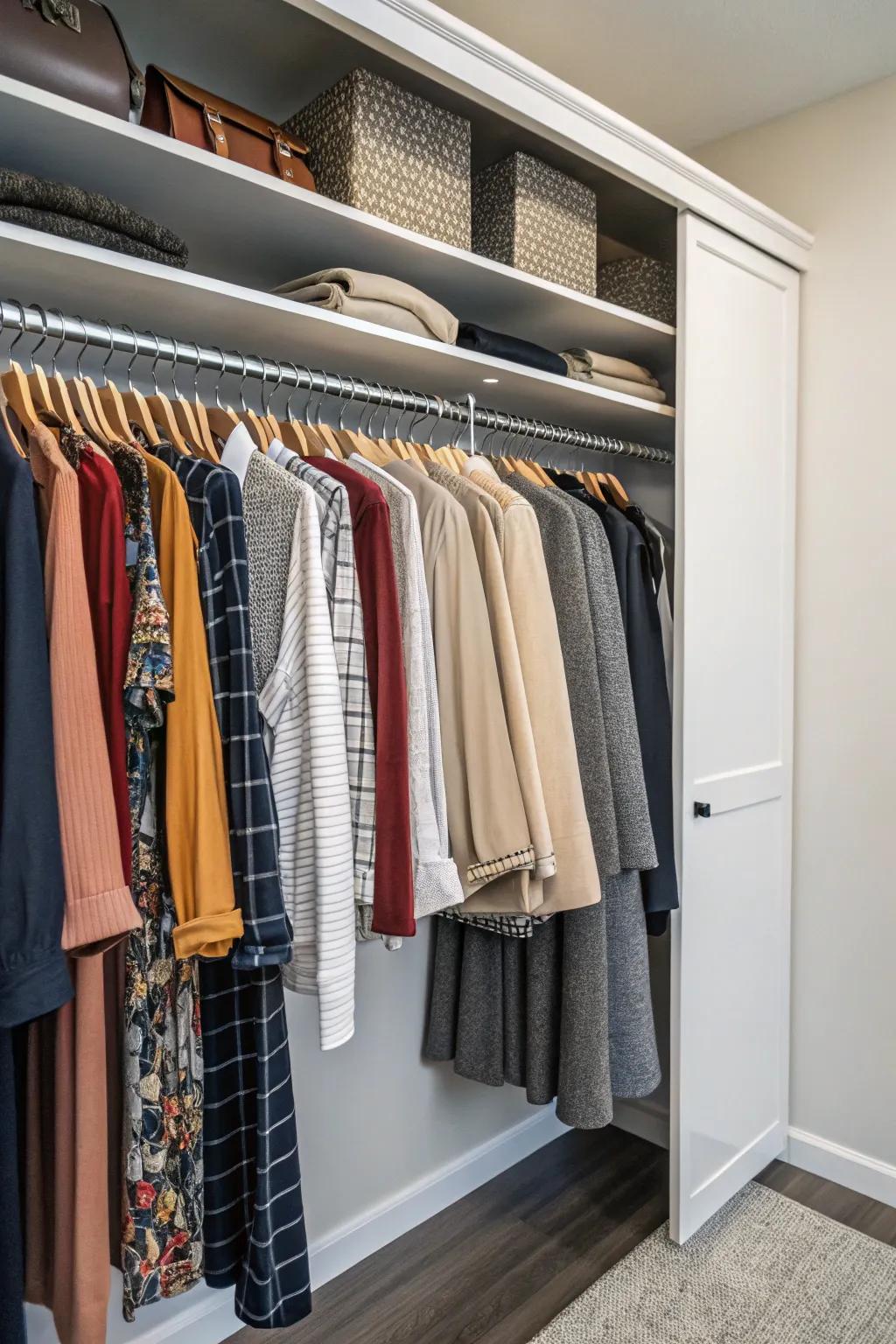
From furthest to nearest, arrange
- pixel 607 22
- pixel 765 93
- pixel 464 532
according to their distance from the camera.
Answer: pixel 765 93 < pixel 607 22 < pixel 464 532

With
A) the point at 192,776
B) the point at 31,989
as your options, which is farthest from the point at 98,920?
the point at 192,776

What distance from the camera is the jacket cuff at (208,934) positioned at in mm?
1074

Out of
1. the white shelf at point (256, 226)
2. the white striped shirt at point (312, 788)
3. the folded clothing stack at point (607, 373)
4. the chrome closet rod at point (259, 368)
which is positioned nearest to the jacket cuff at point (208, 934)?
the white striped shirt at point (312, 788)

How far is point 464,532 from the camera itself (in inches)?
59.4

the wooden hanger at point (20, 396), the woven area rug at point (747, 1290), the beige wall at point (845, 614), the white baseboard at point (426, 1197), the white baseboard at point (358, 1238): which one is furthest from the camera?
the beige wall at point (845, 614)

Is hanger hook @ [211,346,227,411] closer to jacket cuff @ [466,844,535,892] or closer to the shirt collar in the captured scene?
the shirt collar

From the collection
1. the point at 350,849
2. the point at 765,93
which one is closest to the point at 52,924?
the point at 350,849

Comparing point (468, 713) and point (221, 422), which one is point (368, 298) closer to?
point (221, 422)

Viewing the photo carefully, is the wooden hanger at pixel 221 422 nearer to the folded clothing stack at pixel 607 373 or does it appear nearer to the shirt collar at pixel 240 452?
the shirt collar at pixel 240 452

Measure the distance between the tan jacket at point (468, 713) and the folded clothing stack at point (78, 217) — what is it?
54 centimetres

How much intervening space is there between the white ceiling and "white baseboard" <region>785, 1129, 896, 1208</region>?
255cm

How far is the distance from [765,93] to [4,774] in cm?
229

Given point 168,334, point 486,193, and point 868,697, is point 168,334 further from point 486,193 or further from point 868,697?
point 868,697

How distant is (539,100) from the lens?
160 centimetres
